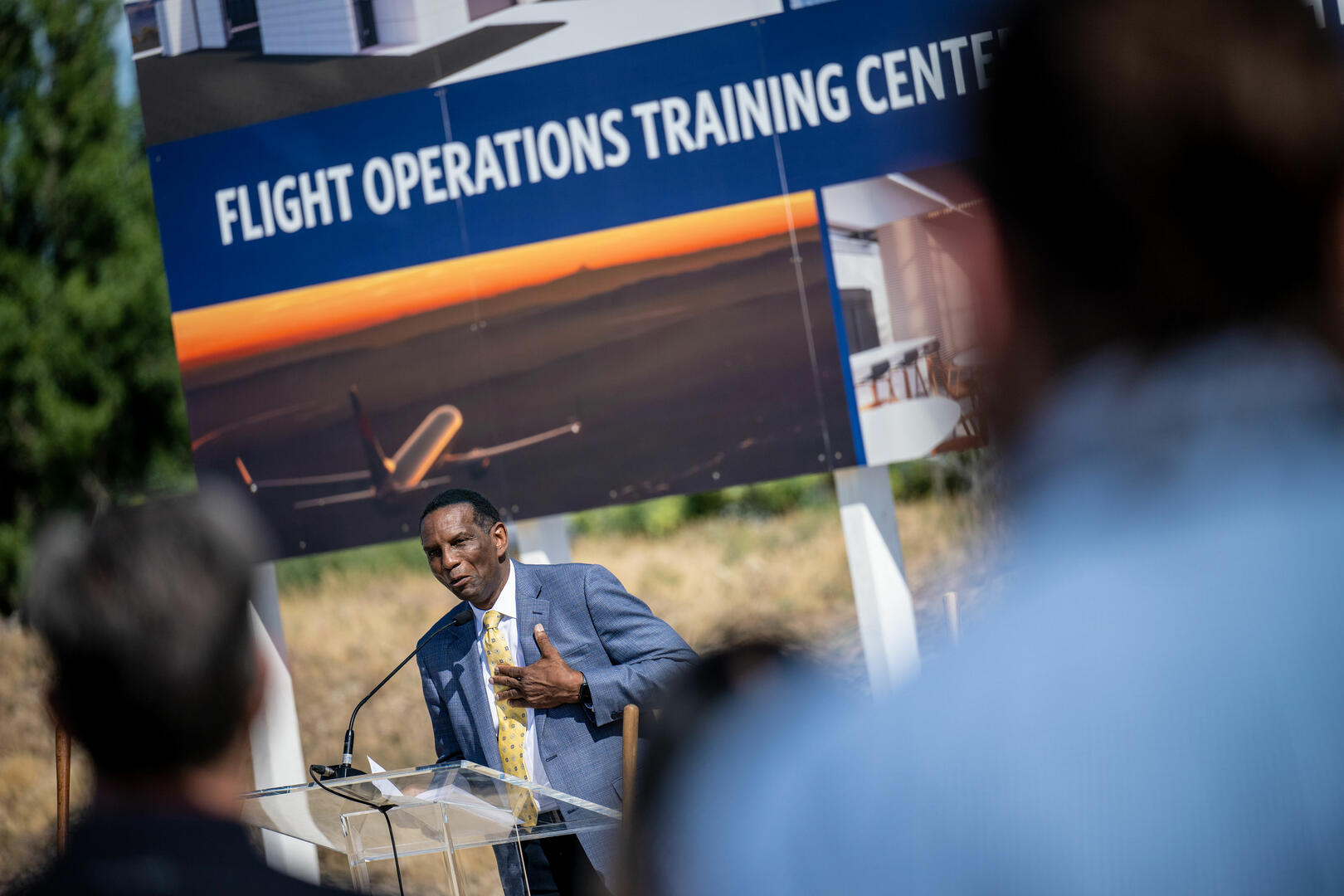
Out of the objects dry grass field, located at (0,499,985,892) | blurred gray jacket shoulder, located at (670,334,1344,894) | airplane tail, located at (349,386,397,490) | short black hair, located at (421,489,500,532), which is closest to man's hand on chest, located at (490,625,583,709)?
short black hair, located at (421,489,500,532)

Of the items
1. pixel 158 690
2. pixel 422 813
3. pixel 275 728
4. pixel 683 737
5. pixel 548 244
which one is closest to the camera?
pixel 683 737

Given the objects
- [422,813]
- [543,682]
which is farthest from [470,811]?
[543,682]

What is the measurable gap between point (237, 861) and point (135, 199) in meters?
15.2

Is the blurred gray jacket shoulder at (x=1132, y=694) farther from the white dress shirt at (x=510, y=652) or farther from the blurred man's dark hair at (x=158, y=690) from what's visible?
the white dress shirt at (x=510, y=652)

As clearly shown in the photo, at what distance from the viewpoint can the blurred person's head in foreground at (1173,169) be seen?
1.96 feet

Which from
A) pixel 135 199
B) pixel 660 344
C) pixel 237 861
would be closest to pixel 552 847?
pixel 660 344

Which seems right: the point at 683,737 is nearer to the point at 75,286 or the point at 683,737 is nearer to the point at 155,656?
the point at 155,656

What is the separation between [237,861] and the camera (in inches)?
39.7

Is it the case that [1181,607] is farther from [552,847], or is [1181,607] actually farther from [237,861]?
[552,847]

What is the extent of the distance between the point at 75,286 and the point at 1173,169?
15146 millimetres

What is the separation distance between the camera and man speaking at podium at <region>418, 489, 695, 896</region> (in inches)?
129

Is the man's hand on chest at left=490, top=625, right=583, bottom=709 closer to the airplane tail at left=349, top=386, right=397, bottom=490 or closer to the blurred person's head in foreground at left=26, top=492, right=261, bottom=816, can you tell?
the airplane tail at left=349, top=386, right=397, bottom=490

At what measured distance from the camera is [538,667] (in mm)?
3334

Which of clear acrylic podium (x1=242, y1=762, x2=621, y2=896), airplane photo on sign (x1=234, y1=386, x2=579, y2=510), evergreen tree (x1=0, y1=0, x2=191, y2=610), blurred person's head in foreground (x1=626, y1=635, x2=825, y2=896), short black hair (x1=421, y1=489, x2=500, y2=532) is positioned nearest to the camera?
blurred person's head in foreground (x1=626, y1=635, x2=825, y2=896)
